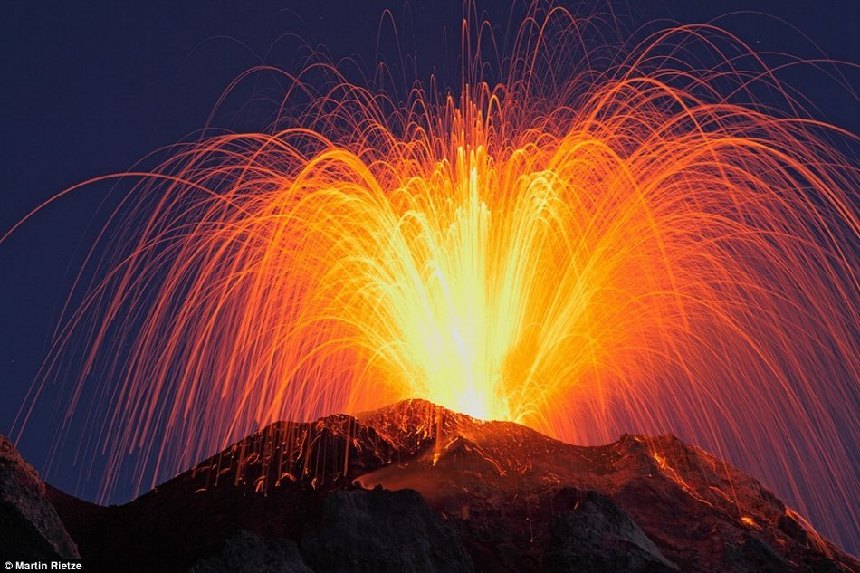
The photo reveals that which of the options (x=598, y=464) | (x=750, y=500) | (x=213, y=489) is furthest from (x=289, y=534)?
(x=750, y=500)

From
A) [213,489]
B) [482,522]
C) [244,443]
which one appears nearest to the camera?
[482,522]

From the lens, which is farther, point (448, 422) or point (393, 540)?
point (448, 422)

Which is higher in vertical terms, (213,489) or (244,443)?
(244,443)

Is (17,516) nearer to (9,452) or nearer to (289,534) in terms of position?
(9,452)

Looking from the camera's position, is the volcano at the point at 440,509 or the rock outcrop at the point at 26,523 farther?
the volcano at the point at 440,509

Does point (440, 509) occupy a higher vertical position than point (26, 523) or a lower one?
higher

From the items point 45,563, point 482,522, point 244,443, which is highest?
point 244,443

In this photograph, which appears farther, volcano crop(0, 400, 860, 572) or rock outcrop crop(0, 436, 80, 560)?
volcano crop(0, 400, 860, 572)

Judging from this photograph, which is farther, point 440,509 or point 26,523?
point 440,509
